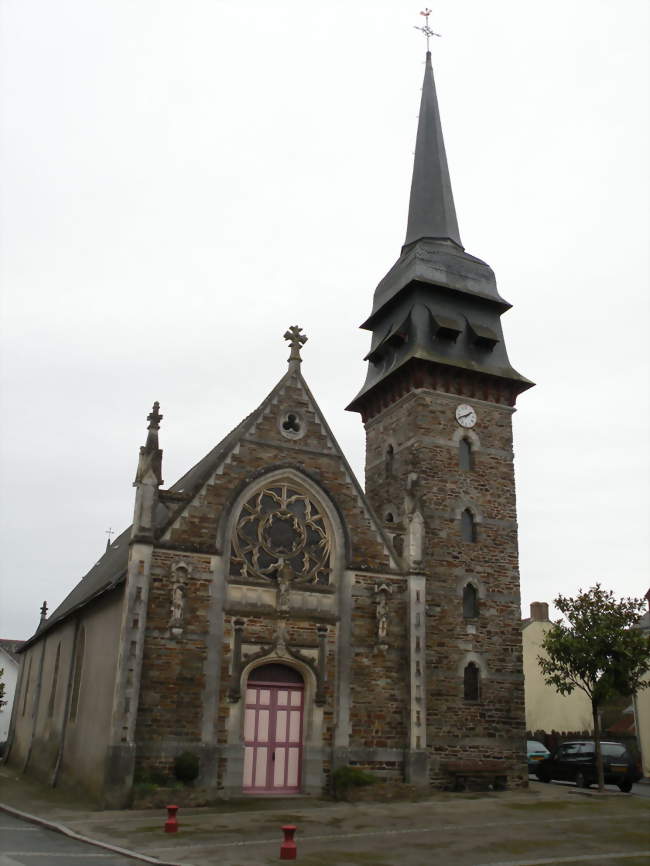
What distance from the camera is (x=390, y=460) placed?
26.3 meters

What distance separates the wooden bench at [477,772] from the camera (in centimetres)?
2141

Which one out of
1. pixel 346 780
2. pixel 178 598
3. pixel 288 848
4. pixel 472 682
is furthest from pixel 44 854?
pixel 472 682

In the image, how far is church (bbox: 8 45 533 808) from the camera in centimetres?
1858

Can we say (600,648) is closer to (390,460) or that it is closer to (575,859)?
(390,460)

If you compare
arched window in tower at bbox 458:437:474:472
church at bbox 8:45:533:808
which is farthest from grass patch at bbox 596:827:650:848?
arched window in tower at bbox 458:437:474:472

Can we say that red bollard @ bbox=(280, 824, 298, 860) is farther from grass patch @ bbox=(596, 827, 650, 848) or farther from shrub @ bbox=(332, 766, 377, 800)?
shrub @ bbox=(332, 766, 377, 800)

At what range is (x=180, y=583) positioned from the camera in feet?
61.6

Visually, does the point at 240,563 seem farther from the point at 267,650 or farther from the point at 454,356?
the point at 454,356

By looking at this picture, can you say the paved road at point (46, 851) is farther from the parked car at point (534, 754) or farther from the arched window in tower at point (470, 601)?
the parked car at point (534, 754)

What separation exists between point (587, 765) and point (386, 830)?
43.8 feet

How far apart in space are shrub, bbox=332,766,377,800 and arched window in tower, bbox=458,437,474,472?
9638 mm

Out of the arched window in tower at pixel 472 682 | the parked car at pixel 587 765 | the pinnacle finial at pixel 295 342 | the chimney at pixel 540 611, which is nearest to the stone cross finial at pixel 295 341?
the pinnacle finial at pixel 295 342

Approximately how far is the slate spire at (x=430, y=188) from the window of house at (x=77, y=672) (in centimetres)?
1705

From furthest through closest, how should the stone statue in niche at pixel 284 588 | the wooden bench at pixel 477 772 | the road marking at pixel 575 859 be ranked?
the wooden bench at pixel 477 772 < the stone statue in niche at pixel 284 588 < the road marking at pixel 575 859
